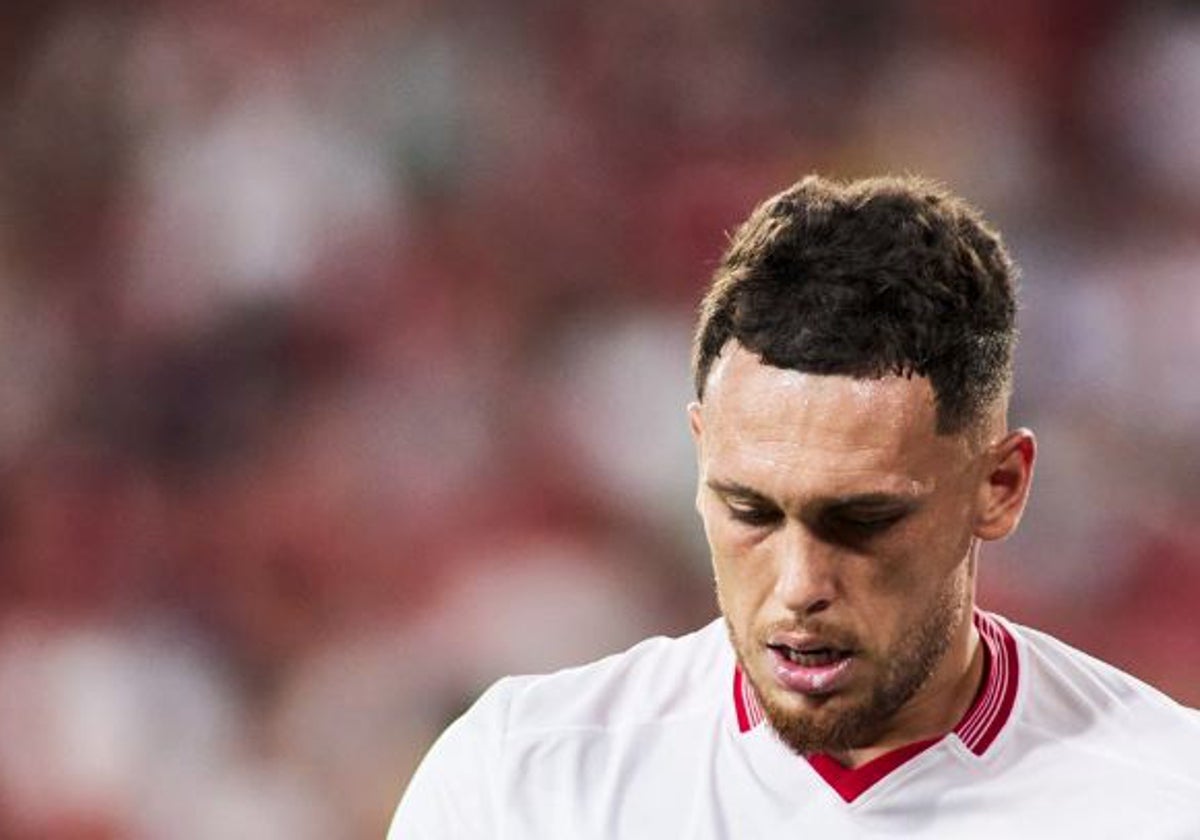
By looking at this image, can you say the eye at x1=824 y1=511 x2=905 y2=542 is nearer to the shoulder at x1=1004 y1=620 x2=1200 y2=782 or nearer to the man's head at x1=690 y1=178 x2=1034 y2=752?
the man's head at x1=690 y1=178 x2=1034 y2=752

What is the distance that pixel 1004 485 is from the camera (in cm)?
169

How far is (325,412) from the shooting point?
3424 millimetres

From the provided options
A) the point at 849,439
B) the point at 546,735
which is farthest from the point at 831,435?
the point at 546,735

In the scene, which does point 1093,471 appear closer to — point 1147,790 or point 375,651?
point 375,651

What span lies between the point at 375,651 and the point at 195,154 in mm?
1037

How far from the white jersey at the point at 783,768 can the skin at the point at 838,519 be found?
0.09 meters

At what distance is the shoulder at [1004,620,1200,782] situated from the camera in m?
1.72

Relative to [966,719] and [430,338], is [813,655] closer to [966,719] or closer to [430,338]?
[966,719]

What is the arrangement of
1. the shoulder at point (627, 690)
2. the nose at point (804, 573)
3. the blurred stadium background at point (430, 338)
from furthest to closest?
the blurred stadium background at point (430, 338) < the shoulder at point (627, 690) < the nose at point (804, 573)

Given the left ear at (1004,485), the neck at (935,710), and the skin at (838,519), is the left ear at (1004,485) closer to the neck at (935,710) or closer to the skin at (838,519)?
the skin at (838,519)

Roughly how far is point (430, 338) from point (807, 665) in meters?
1.95

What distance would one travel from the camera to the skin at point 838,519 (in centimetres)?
155

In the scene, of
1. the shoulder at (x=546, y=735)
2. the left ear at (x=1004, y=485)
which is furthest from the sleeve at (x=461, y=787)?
the left ear at (x=1004, y=485)

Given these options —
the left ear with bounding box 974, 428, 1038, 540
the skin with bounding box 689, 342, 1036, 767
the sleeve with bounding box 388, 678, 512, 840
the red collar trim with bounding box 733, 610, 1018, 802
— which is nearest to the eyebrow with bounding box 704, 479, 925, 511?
the skin with bounding box 689, 342, 1036, 767
